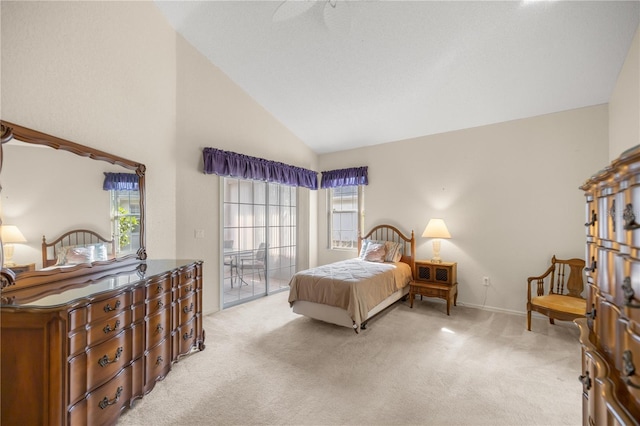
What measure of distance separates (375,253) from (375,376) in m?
2.36

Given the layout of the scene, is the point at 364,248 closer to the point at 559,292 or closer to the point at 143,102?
the point at 559,292

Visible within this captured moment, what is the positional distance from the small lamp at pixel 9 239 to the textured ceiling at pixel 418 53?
2.61 m

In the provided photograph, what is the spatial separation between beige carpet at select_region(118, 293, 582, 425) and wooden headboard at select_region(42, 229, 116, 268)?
4.12ft

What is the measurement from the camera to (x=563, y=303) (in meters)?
2.99

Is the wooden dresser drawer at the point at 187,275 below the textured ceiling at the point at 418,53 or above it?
below

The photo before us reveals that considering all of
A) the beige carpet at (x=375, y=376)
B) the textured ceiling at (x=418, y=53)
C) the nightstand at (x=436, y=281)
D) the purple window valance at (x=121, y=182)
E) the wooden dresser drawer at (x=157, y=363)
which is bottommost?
the beige carpet at (x=375, y=376)

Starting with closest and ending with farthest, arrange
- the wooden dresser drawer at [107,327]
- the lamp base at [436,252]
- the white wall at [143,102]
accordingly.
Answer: the wooden dresser drawer at [107,327] < the white wall at [143,102] < the lamp base at [436,252]

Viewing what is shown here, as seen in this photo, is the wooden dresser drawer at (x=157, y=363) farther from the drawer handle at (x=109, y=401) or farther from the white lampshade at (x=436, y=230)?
the white lampshade at (x=436, y=230)

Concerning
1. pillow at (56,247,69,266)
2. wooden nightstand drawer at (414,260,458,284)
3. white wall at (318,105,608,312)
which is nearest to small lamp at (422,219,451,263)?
wooden nightstand drawer at (414,260,458,284)

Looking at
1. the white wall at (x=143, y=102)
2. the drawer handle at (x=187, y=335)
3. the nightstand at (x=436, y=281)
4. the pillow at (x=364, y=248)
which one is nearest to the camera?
the white wall at (x=143, y=102)

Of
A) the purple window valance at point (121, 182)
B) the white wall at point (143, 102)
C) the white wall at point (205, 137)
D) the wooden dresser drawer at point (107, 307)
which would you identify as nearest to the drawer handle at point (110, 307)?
the wooden dresser drawer at point (107, 307)

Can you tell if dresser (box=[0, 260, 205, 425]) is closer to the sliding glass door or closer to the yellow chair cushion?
the sliding glass door

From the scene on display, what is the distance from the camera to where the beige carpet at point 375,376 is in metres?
1.91

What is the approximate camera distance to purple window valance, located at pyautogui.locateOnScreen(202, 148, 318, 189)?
3.75 meters
